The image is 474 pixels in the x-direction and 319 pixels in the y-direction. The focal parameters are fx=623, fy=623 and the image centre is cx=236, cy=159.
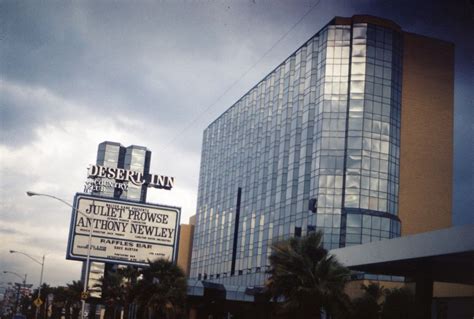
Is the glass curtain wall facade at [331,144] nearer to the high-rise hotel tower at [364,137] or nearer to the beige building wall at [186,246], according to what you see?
the high-rise hotel tower at [364,137]

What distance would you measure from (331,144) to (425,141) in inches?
455

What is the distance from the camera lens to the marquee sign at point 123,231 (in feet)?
144

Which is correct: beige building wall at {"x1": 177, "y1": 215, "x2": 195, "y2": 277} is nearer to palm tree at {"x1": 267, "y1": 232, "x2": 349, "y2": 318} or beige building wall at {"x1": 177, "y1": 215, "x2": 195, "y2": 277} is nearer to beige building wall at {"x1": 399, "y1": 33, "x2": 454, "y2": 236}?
beige building wall at {"x1": 399, "y1": 33, "x2": 454, "y2": 236}

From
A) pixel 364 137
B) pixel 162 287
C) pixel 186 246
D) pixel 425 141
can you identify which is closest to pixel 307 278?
pixel 162 287

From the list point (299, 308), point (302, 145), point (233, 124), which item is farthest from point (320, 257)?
point (233, 124)

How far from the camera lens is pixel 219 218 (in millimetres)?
106375

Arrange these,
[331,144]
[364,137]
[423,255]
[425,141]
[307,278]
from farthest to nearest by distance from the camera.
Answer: [425,141]
[331,144]
[364,137]
[307,278]
[423,255]

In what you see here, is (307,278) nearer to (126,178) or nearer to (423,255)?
(423,255)

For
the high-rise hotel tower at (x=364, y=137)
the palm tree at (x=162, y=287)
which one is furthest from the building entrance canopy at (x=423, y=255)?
the high-rise hotel tower at (x=364, y=137)

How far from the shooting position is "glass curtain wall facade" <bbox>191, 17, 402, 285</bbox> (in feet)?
236

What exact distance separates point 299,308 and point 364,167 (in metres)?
43.7

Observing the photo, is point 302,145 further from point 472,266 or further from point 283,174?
point 472,266

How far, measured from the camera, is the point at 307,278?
30.8 metres

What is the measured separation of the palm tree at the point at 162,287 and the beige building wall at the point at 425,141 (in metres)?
38.1
